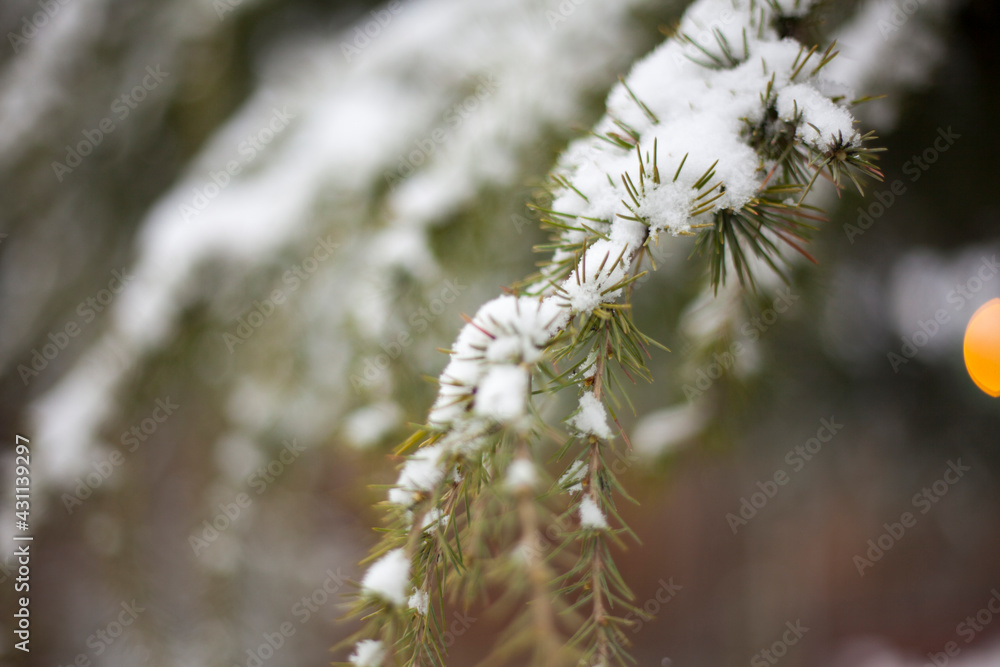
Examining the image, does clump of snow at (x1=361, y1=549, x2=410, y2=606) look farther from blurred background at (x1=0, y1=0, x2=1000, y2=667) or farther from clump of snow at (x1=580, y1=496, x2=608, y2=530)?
blurred background at (x1=0, y1=0, x2=1000, y2=667)

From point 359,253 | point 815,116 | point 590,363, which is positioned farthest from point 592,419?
point 359,253

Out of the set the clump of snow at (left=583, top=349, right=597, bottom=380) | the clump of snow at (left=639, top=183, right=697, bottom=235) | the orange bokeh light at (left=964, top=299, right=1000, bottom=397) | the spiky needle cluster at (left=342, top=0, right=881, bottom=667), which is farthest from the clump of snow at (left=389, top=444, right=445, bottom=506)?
the orange bokeh light at (left=964, top=299, right=1000, bottom=397)

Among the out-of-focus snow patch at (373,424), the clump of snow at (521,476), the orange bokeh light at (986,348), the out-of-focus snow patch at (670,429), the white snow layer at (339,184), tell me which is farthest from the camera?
the out-of-focus snow patch at (670,429)

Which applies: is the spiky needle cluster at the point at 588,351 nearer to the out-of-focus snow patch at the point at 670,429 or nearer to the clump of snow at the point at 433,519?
the clump of snow at the point at 433,519

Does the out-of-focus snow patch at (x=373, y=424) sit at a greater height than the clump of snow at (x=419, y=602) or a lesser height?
greater

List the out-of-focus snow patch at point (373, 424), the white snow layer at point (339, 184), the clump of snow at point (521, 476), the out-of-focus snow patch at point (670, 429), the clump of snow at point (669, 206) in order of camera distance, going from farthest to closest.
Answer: the out-of-focus snow patch at point (670, 429)
the white snow layer at point (339, 184)
the out-of-focus snow patch at point (373, 424)
the clump of snow at point (669, 206)
the clump of snow at point (521, 476)

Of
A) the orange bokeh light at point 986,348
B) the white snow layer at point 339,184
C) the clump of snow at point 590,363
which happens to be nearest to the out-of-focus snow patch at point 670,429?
the orange bokeh light at point 986,348

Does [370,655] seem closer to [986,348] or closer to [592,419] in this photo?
[592,419]

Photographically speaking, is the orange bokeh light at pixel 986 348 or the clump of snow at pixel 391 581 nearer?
the clump of snow at pixel 391 581
